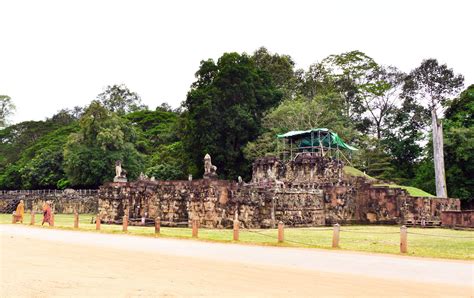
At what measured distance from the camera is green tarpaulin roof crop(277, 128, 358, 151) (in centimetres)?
3766

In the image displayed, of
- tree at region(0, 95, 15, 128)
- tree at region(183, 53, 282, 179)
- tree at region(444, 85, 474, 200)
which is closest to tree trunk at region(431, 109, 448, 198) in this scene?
tree at region(444, 85, 474, 200)

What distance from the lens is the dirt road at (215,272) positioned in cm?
975

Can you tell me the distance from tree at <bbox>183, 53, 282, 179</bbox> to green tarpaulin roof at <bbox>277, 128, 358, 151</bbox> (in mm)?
6474

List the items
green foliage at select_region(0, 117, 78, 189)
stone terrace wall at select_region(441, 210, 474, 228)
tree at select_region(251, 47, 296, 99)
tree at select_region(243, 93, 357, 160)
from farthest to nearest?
green foliage at select_region(0, 117, 78, 189)
tree at select_region(251, 47, 296, 99)
tree at select_region(243, 93, 357, 160)
stone terrace wall at select_region(441, 210, 474, 228)

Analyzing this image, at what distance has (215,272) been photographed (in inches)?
460

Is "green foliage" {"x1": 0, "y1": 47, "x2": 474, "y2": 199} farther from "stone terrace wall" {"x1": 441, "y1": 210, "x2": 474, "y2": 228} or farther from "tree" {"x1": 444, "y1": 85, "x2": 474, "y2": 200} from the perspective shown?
"stone terrace wall" {"x1": 441, "y1": 210, "x2": 474, "y2": 228}

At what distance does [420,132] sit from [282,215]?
83.9 feet

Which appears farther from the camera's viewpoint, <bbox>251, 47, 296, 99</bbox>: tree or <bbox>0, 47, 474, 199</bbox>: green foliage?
<bbox>251, 47, 296, 99</bbox>: tree

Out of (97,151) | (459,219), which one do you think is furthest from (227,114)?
(459,219)

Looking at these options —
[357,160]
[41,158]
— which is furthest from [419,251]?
[41,158]

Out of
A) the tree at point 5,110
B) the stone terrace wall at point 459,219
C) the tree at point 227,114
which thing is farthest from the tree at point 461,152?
the tree at point 5,110

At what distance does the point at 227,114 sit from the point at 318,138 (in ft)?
31.4

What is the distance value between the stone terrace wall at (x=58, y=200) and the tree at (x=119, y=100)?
32.0 metres

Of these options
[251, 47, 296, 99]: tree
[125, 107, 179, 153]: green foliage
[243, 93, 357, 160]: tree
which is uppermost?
[251, 47, 296, 99]: tree
